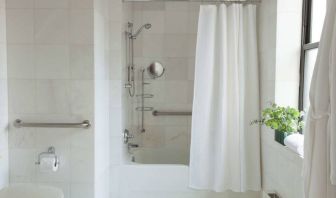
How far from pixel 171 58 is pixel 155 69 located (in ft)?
0.71

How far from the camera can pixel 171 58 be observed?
3742mm

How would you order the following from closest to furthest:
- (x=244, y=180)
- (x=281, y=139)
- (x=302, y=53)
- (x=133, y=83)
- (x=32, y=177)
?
(x=281, y=139) → (x=302, y=53) → (x=32, y=177) → (x=244, y=180) → (x=133, y=83)

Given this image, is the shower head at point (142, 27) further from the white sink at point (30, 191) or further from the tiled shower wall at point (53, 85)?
the white sink at point (30, 191)

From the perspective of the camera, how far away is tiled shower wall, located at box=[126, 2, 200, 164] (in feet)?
12.2

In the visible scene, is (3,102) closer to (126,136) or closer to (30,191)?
(30,191)

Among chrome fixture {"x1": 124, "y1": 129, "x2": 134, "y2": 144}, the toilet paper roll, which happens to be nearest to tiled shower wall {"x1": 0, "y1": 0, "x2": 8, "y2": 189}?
the toilet paper roll

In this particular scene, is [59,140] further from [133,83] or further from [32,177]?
[133,83]

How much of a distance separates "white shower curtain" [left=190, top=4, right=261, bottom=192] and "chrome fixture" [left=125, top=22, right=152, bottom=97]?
913 millimetres

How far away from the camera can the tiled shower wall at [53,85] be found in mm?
2529

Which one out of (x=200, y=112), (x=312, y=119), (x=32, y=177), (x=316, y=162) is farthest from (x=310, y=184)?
(x=32, y=177)

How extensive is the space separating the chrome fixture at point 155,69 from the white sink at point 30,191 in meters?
1.67

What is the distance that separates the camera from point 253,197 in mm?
2938

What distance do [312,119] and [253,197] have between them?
67.8 inches

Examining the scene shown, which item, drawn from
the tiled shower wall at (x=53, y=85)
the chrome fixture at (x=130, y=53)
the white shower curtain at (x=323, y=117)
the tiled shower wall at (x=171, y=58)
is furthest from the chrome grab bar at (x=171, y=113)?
the white shower curtain at (x=323, y=117)
